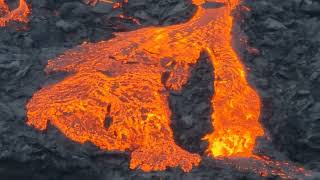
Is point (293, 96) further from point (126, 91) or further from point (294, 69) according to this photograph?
point (126, 91)

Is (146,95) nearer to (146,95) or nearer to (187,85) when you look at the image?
(146,95)

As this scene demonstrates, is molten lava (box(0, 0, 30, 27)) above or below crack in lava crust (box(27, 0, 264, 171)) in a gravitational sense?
above

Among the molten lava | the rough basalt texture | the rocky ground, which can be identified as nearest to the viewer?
the rocky ground

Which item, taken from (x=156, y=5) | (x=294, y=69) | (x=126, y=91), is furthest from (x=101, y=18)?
(x=294, y=69)

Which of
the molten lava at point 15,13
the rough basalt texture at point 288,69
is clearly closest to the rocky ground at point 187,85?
the rough basalt texture at point 288,69

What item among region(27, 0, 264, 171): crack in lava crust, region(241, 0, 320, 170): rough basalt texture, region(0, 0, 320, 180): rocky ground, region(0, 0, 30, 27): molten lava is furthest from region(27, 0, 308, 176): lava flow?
region(0, 0, 30, 27): molten lava

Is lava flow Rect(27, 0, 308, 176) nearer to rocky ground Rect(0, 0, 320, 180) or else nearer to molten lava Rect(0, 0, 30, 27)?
rocky ground Rect(0, 0, 320, 180)
